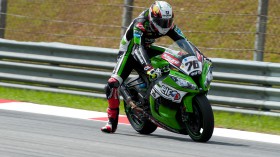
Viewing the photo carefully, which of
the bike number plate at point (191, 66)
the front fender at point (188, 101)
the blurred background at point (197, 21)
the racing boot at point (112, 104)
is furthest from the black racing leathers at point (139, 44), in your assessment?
the blurred background at point (197, 21)

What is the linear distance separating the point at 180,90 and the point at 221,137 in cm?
113

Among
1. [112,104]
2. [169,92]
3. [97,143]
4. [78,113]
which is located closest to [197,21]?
[78,113]

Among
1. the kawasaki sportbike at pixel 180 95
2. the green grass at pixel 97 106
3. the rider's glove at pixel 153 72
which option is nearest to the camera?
the kawasaki sportbike at pixel 180 95

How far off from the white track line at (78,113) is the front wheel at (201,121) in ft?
3.39

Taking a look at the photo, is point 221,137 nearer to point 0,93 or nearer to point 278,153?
point 278,153

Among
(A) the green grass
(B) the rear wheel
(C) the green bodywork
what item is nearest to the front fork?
(B) the rear wheel

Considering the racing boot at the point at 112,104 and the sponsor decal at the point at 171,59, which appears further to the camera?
the racing boot at the point at 112,104

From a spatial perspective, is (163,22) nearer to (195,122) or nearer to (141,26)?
(141,26)

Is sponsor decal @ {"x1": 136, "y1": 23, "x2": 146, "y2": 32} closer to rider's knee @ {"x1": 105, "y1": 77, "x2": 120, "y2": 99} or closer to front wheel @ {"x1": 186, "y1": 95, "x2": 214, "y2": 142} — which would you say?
rider's knee @ {"x1": 105, "y1": 77, "x2": 120, "y2": 99}

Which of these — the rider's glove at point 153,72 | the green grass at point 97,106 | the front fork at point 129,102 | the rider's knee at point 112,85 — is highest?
the rider's glove at point 153,72

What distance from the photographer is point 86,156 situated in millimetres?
7008

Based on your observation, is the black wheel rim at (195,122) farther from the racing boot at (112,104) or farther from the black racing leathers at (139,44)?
the racing boot at (112,104)

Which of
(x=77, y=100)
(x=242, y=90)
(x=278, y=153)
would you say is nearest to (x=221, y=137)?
(x=278, y=153)

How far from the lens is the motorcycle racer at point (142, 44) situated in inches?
346
